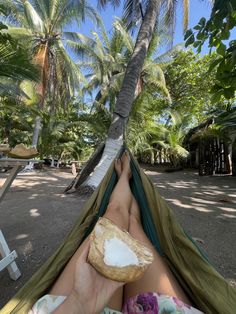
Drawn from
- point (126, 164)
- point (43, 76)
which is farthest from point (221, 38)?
point (43, 76)

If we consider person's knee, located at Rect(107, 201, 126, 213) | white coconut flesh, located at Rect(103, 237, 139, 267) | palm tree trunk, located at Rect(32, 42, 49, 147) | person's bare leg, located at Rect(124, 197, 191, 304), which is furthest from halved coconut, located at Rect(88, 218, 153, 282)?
palm tree trunk, located at Rect(32, 42, 49, 147)

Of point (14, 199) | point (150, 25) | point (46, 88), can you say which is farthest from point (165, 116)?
point (14, 199)

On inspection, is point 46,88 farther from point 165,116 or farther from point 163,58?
point 165,116

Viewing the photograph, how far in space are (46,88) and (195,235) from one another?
10.3 m

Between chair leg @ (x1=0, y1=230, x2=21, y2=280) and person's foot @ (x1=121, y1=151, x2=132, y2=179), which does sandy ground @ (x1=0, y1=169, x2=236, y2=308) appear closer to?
chair leg @ (x1=0, y1=230, x2=21, y2=280)

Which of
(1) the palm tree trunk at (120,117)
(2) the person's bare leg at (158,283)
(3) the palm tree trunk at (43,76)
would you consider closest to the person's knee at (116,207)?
(2) the person's bare leg at (158,283)

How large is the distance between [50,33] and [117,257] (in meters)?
12.9

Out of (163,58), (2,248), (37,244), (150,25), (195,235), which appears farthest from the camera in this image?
(163,58)

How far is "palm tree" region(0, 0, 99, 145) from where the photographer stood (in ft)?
35.2

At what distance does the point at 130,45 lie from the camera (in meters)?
12.9

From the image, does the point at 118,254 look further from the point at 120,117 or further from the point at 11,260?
the point at 120,117

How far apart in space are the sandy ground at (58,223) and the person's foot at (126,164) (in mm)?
918

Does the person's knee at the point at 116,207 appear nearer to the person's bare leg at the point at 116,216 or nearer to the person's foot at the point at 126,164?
the person's bare leg at the point at 116,216

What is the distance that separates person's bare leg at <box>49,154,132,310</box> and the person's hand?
248 mm
